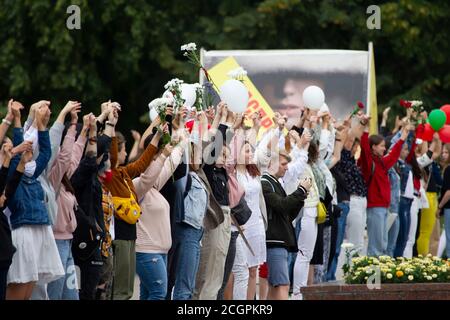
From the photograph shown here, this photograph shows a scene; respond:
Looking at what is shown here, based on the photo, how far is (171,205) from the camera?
45.5 ft

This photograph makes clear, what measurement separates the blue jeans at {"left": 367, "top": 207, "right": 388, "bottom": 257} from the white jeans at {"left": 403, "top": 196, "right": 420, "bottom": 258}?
1484 mm

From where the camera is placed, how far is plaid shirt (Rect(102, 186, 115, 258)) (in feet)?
42.6

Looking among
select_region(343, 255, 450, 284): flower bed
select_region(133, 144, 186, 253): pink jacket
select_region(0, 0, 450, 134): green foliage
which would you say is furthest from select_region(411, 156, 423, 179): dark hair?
select_region(0, 0, 450, 134): green foliage

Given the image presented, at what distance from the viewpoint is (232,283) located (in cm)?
1510

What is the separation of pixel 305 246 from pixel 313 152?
106 cm

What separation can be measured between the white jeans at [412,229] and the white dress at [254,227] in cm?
634

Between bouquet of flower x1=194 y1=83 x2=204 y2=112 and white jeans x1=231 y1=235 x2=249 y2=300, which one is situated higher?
bouquet of flower x1=194 y1=83 x2=204 y2=112

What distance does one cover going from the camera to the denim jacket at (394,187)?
1986cm

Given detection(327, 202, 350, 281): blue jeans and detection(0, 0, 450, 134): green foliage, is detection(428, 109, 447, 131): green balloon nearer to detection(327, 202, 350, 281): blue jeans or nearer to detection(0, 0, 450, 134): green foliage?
detection(327, 202, 350, 281): blue jeans

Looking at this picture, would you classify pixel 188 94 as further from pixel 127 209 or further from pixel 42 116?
pixel 42 116

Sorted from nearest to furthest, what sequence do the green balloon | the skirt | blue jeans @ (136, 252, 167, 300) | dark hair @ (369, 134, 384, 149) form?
1. the skirt
2. blue jeans @ (136, 252, 167, 300)
3. dark hair @ (369, 134, 384, 149)
4. the green balloon

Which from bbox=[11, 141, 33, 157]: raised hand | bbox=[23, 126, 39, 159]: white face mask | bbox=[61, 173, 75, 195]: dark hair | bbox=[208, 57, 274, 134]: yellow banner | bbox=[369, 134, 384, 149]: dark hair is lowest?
bbox=[61, 173, 75, 195]: dark hair

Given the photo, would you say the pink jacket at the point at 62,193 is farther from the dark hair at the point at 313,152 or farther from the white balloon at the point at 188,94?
the dark hair at the point at 313,152

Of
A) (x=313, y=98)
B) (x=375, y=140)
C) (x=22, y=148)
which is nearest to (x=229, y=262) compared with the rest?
(x=313, y=98)
